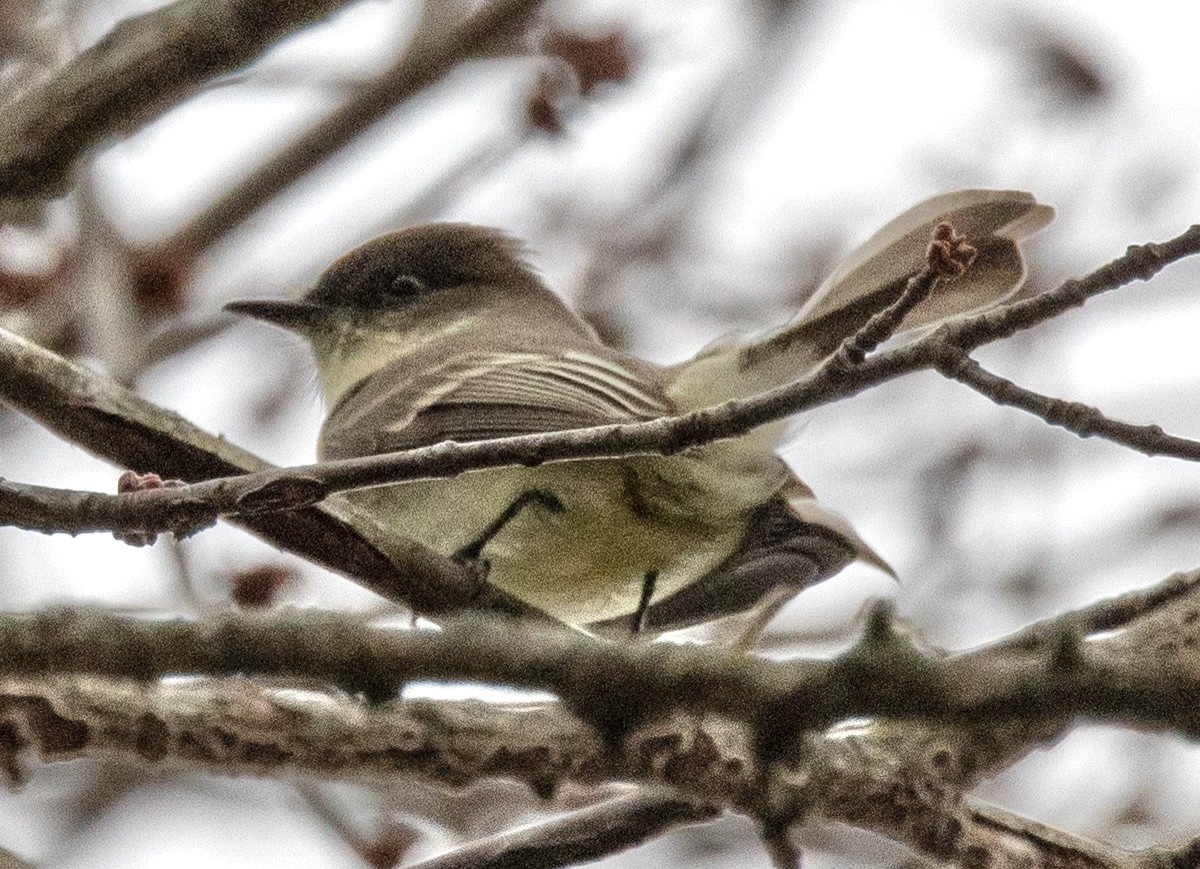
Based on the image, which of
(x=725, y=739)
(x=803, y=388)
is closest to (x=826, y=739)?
(x=725, y=739)

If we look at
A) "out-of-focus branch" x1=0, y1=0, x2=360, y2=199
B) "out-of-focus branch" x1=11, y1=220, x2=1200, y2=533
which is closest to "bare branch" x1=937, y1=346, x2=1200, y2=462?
"out-of-focus branch" x1=11, y1=220, x2=1200, y2=533

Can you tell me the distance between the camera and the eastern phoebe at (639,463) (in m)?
3.67

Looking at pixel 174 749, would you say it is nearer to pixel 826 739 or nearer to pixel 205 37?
pixel 826 739

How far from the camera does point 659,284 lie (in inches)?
263

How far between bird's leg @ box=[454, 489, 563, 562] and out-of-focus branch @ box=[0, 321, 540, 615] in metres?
0.96

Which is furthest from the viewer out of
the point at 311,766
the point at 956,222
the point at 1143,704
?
the point at 956,222

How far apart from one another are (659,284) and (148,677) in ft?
15.6

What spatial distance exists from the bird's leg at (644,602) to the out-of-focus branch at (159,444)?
1.47m

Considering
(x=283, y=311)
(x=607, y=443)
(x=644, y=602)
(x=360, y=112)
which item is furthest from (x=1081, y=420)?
(x=283, y=311)

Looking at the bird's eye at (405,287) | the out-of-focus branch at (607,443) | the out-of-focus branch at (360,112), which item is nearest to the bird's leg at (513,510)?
the out-of-focus branch at (360,112)

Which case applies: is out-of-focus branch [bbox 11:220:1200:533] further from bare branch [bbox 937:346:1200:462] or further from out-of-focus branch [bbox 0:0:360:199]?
out-of-focus branch [bbox 0:0:360:199]

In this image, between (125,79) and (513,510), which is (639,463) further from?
(125,79)

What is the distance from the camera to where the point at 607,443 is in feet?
8.46

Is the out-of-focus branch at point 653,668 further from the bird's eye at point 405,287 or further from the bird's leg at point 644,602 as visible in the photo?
the bird's eye at point 405,287
